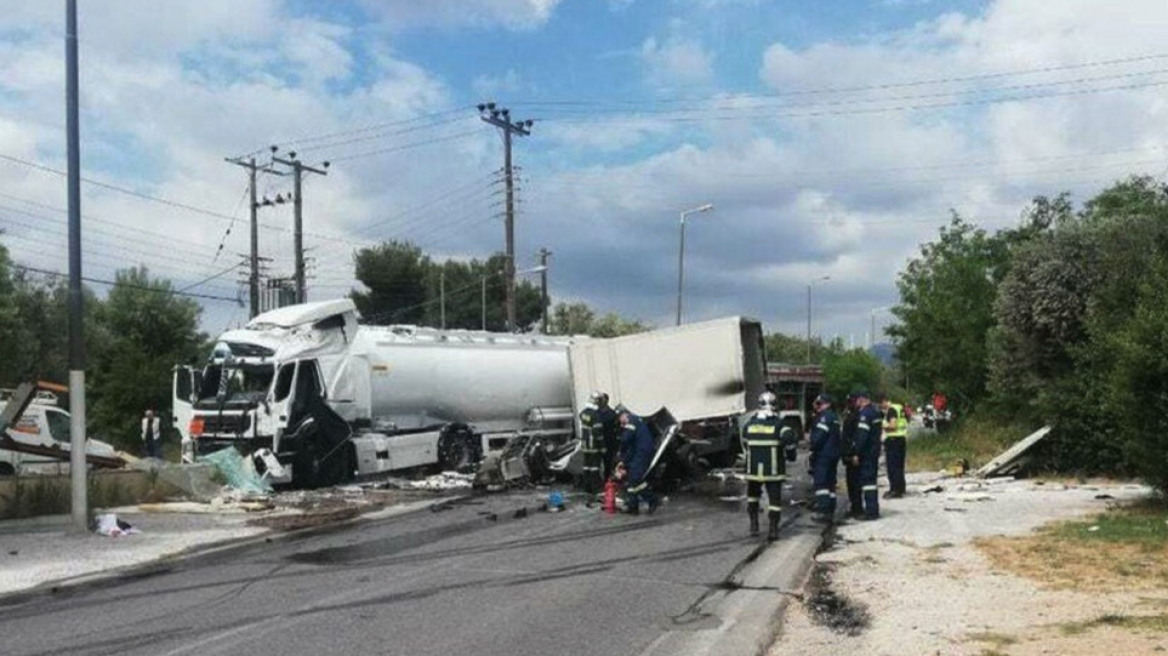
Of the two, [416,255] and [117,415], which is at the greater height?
[416,255]

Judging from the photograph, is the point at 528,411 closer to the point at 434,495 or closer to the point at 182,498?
the point at 434,495

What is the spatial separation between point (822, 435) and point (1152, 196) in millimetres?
25789

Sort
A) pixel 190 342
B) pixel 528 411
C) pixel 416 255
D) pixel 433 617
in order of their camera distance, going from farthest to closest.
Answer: pixel 416 255
pixel 190 342
pixel 528 411
pixel 433 617

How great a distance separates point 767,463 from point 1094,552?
3.68m

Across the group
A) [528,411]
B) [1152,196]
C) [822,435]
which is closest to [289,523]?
[822,435]

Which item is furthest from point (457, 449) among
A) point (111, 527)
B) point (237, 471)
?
point (111, 527)

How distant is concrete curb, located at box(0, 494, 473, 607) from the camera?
10.4 meters

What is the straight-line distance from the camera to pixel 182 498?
59.6 feet

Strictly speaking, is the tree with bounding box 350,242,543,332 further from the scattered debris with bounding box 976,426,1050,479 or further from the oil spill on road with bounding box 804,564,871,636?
the oil spill on road with bounding box 804,564,871,636

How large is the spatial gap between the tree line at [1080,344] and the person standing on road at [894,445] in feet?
9.70

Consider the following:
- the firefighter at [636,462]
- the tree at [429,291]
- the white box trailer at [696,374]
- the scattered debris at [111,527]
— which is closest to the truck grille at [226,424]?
the scattered debris at [111,527]

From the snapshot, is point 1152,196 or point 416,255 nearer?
point 1152,196

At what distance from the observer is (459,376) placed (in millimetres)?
24969

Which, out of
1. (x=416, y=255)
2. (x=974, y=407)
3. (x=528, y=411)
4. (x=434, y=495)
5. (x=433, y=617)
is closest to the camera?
(x=433, y=617)
